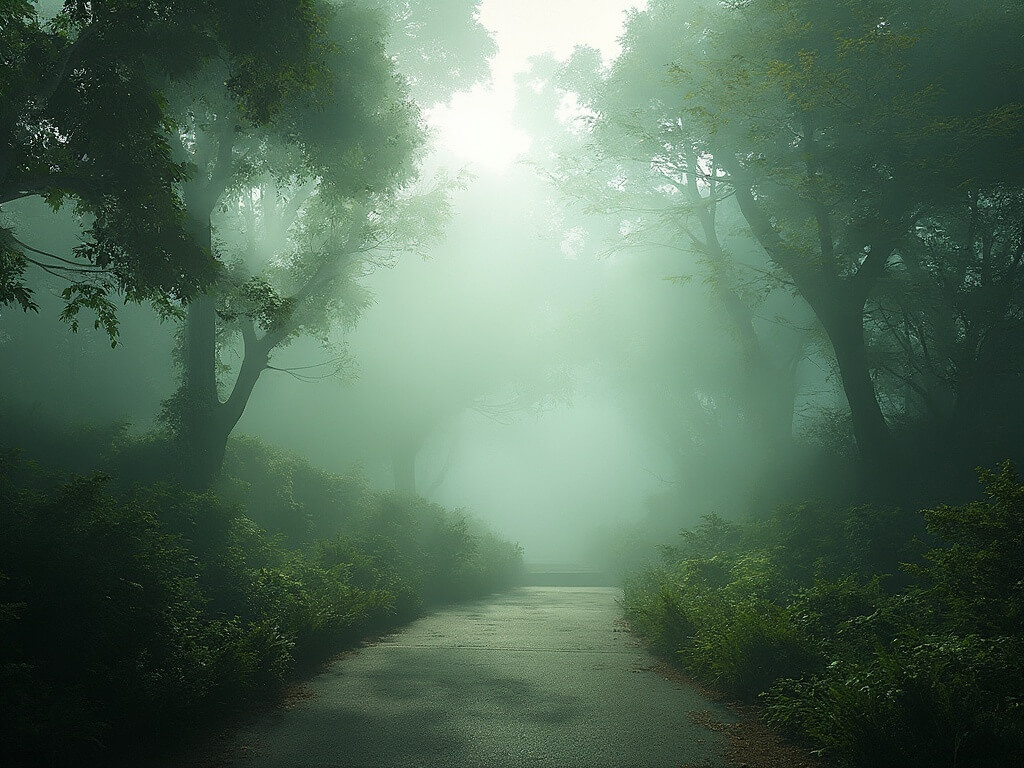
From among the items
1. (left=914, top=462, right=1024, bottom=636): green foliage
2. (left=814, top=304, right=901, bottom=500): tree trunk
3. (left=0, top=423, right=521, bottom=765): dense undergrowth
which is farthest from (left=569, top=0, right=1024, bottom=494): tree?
(left=0, top=423, right=521, bottom=765): dense undergrowth

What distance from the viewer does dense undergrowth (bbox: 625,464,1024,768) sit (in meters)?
4.23

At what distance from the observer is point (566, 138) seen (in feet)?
93.5

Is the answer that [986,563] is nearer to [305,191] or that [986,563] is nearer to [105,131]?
[105,131]

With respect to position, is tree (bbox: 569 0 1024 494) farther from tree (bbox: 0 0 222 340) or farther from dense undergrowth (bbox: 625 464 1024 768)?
tree (bbox: 0 0 222 340)

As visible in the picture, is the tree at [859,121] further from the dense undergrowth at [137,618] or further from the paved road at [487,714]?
the dense undergrowth at [137,618]

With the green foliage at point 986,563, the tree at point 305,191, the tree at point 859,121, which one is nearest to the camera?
the green foliage at point 986,563

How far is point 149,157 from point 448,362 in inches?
961

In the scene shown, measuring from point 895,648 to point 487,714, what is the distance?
374 centimetres

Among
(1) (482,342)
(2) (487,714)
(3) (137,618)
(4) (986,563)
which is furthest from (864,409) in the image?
(1) (482,342)

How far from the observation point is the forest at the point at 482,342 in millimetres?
5551

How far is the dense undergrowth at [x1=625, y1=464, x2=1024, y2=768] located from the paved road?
702mm

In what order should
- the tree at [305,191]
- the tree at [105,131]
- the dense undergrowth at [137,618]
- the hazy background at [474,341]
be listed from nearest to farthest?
the dense undergrowth at [137,618], the tree at [105,131], the tree at [305,191], the hazy background at [474,341]

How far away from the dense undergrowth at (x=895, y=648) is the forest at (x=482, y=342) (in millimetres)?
33

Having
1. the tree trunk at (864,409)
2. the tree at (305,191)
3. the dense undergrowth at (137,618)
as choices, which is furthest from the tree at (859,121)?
the dense undergrowth at (137,618)
